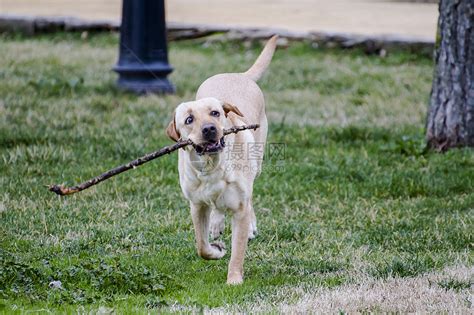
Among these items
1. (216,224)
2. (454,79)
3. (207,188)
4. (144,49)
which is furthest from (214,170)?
(144,49)

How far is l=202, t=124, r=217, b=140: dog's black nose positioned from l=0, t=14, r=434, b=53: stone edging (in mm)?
9215

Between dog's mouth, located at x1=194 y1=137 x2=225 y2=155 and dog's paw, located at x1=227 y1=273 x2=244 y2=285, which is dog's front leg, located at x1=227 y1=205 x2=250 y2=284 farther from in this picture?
dog's mouth, located at x1=194 y1=137 x2=225 y2=155

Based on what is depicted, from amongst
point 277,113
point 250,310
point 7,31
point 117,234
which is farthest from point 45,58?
point 250,310

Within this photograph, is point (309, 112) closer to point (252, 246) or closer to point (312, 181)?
point (312, 181)

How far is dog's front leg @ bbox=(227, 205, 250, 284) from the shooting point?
5.21m

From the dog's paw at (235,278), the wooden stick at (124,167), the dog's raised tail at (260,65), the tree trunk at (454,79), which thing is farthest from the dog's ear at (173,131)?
the tree trunk at (454,79)

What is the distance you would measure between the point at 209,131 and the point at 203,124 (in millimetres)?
60

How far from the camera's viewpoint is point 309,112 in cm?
1043

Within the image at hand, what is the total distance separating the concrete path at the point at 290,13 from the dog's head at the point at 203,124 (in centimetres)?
960

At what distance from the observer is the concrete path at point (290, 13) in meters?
16.7

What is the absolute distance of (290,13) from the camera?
19.1 metres

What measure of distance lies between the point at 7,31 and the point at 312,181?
1039 cm

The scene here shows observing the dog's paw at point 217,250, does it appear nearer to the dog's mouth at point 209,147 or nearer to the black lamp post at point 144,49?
the dog's mouth at point 209,147

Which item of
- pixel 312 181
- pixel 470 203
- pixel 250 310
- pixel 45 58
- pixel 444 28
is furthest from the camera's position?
pixel 45 58
